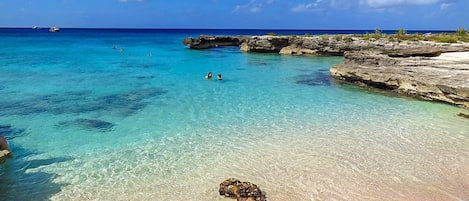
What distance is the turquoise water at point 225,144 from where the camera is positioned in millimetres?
8836

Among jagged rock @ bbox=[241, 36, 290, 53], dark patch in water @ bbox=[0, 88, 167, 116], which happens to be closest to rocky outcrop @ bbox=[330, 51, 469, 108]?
dark patch in water @ bbox=[0, 88, 167, 116]

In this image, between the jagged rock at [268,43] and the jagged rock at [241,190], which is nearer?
the jagged rock at [241,190]

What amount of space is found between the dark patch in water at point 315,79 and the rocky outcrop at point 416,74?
1.27 meters

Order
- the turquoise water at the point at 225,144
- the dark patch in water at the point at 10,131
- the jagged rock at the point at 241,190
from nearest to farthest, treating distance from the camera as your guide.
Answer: the jagged rock at the point at 241,190, the turquoise water at the point at 225,144, the dark patch in water at the point at 10,131

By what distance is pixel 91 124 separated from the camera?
550 inches

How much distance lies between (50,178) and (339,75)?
2128 cm

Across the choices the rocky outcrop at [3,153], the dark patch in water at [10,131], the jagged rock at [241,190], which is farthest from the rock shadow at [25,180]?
the jagged rock at [241,190]

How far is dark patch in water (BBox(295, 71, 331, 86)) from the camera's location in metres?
24.4

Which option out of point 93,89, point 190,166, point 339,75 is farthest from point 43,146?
point 339,75

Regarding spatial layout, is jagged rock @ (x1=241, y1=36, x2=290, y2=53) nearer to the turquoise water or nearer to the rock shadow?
the turquoise water

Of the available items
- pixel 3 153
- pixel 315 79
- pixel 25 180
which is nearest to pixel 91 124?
pixel 25 180

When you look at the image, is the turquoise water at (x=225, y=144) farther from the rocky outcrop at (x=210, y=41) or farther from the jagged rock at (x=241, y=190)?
the rocky outcrop at (x=210, y=41)

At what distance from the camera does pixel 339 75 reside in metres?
25.6

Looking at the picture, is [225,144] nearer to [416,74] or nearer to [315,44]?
[416,74]
